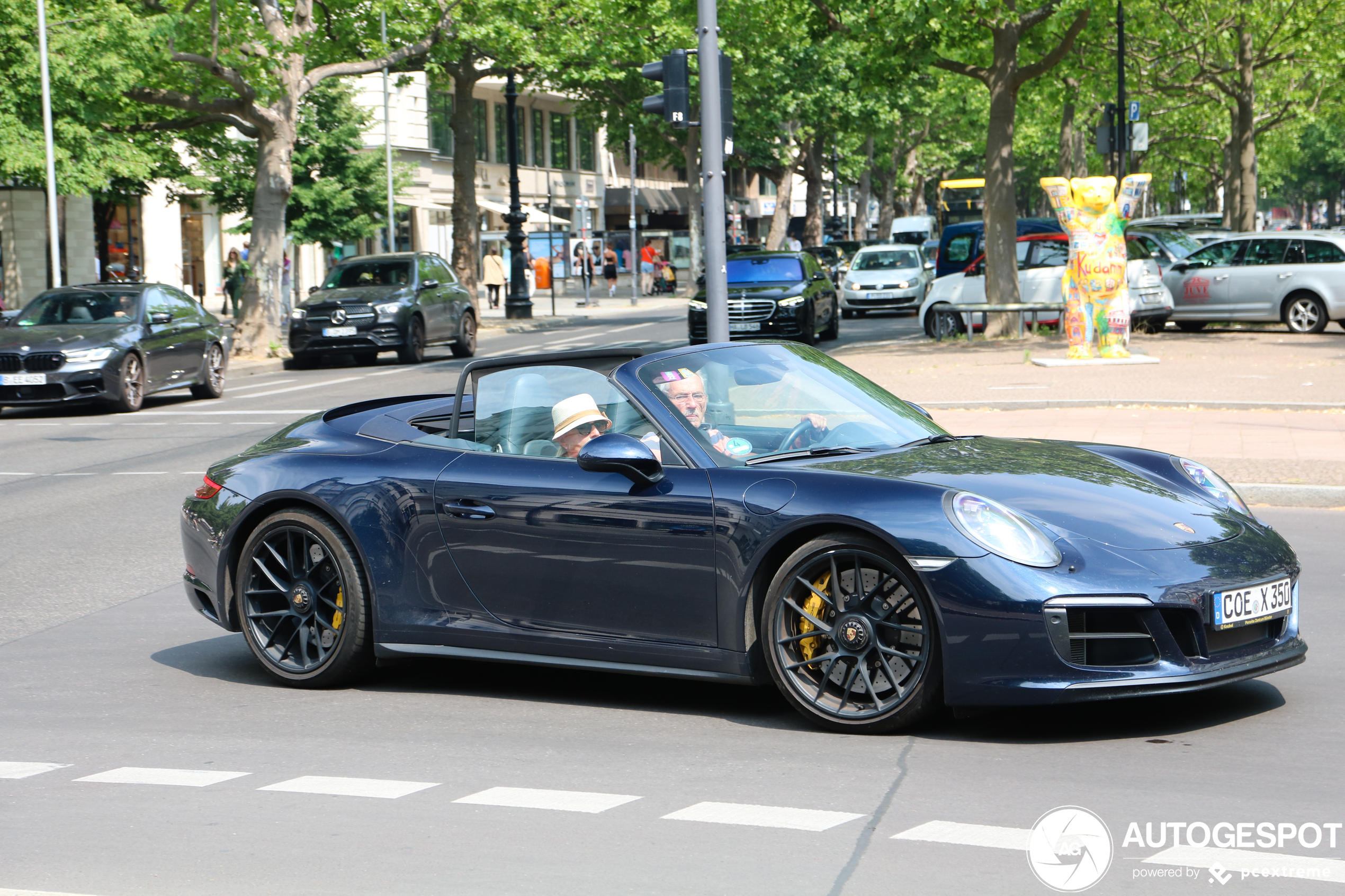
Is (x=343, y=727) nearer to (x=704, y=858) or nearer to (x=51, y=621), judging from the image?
(x=704, y=858)

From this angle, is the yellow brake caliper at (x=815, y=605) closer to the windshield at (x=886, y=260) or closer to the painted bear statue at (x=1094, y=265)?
the painted bear statue at (x=1094, y=265)

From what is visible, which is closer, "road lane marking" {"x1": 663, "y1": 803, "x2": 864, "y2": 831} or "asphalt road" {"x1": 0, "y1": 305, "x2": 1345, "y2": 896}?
"asphalt road" {"x1": 0, "y1": 305, "x2": 1345, "y2": 896}

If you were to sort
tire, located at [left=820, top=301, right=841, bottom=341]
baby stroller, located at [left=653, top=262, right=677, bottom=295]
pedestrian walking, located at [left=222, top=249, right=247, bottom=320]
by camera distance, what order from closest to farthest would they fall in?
tire, located at [left=820, top=301, right=841, bottom=341] → pedestrian walking, located at [left=222, top=249, right=247, bottom=320] → baby stroller, located at [left=653, top=262, right=677, bottom=295]

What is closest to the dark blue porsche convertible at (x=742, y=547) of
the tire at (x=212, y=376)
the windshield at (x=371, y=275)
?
the tire at (x=212, y=376)

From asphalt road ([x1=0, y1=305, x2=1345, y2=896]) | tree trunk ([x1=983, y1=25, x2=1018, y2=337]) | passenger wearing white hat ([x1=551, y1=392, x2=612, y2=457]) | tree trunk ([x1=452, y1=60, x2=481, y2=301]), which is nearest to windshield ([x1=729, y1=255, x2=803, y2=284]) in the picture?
tree trunk ([x1=983, y1=25, x2=1018, y2=337])

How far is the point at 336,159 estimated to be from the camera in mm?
41625

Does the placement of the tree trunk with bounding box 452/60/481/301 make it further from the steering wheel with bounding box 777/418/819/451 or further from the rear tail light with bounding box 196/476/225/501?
the steering wheel with bounding box 777/418/819/451

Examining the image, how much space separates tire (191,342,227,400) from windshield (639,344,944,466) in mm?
16796

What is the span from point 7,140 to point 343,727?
25.8 m

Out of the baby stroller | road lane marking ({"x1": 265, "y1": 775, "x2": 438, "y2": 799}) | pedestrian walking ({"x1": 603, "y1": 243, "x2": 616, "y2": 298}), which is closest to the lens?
road lane marking ({"x1": 265, "y1": 775, "x2": 438, "y2": 799})

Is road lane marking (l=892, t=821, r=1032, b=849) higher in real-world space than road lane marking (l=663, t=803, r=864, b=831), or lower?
higher

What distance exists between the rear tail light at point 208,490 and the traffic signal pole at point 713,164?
774 centimetres

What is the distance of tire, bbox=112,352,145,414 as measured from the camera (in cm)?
1966

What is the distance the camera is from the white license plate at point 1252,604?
16.6ft
